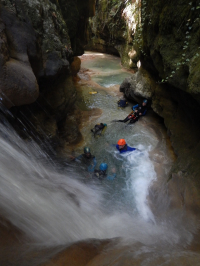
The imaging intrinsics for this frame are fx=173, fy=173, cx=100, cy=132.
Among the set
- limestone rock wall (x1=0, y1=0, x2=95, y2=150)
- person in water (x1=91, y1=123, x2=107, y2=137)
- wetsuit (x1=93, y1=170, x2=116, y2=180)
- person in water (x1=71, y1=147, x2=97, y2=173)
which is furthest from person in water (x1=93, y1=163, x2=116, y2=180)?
person in water (x1=91, y1=123, x2=107, y2=137)

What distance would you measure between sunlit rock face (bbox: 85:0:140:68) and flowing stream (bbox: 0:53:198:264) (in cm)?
1084

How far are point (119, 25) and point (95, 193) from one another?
18541mm

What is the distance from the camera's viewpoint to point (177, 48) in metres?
5.03

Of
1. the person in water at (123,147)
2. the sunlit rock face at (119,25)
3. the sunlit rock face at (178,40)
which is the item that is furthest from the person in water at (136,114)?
the sunlit rock face at (119,25)

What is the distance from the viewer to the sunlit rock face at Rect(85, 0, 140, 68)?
1577 cm

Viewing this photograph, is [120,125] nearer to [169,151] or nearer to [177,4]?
[169,151]

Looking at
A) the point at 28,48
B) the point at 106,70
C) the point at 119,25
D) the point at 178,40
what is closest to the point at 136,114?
the point at 178,40

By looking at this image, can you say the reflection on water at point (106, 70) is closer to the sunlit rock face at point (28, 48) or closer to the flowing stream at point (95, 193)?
the flowing stream at point (95, 193)

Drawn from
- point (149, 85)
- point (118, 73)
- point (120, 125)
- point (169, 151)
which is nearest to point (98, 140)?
point (120, 125)

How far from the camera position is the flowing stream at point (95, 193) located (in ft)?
9.23

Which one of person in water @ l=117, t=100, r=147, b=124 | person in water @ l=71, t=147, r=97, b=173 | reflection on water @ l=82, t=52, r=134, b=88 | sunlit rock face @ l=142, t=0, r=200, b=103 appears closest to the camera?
sunlit rock face @ l=142, t=0, r=200, b=103

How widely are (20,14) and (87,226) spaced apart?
5174 mm

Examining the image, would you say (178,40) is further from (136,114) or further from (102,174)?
(102,174)

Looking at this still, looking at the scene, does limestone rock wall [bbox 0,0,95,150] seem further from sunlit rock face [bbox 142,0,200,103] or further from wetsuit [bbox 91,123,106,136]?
sunlit rock face [bbox 142,0,200,103]
